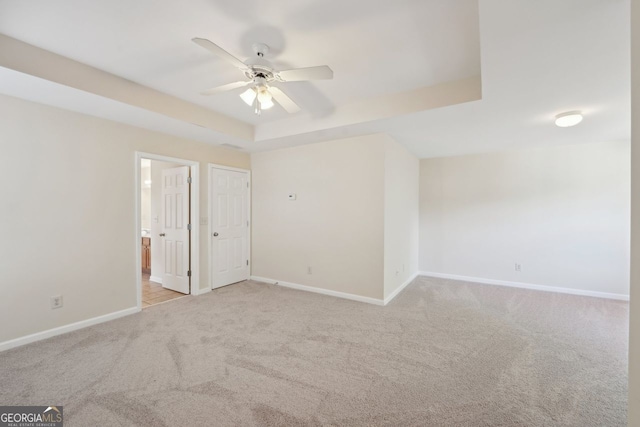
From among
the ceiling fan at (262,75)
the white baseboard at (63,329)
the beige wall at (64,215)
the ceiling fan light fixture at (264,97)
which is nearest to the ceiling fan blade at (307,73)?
the ceiling fan at (262,75)

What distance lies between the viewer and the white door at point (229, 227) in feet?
14.8

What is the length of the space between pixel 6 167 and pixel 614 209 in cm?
761

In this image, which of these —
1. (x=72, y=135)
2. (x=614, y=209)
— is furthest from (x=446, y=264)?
(x=72, y=135)

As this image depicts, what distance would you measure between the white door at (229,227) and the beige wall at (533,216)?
3539mm

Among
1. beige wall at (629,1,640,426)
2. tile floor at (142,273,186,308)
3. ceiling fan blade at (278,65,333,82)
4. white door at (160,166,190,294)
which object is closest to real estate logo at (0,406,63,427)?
tile floor at (142,273,186,308)

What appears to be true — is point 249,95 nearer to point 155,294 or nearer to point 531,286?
point 155,294

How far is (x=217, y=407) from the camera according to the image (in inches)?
72.6

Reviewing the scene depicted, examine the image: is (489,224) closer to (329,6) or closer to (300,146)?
(300,146)

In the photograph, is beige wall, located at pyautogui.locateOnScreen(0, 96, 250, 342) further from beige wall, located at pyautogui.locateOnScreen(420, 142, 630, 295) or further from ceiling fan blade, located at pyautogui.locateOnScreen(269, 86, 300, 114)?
beige wall, located at pyautogui.locateOnScreen(420, 142, 630, 295)

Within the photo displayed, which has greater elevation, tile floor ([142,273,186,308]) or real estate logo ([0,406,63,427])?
tile floor ([142,273,186,308])

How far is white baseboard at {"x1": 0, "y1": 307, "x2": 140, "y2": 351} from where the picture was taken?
8.50 ft

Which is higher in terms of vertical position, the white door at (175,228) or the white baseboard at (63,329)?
the white door at (175,228)

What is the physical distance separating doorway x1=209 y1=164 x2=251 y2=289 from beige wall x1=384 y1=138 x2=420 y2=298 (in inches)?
103

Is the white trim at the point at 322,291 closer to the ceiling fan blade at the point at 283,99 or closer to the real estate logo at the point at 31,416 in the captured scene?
the ceiling fan blade at the point at 283,99
